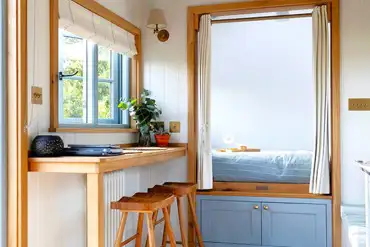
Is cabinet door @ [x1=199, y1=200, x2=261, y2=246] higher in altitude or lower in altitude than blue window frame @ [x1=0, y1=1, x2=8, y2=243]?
lower

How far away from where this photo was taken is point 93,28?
284 cm

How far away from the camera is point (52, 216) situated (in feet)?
7.85

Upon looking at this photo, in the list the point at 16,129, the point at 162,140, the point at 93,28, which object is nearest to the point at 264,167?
the point at 162,140

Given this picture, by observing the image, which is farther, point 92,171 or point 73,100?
point 73,100

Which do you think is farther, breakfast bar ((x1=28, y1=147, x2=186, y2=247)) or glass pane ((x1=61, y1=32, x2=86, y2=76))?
glass pane ((x1=61, y1=32, x2=86, y2=76))

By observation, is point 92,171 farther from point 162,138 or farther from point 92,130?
point 162,138

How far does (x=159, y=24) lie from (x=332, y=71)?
4.89 feet

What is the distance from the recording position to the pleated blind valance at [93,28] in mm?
2551

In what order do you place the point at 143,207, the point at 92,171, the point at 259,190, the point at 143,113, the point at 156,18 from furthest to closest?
the point at 259,190 → the point at 156,18 → the point at 143,113 → the point at 143,207 → the point at 92,171

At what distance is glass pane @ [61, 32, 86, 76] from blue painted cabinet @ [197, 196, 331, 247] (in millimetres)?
1541

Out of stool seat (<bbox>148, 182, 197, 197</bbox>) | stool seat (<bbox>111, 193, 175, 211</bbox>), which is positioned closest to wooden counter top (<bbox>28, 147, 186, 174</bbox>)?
stool seat (<bbox>111, 193, 175, 211</bbox>)

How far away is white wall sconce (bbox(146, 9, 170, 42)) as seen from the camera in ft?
11.7

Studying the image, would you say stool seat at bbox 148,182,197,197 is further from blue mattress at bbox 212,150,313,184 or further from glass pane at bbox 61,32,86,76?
glass pane at bbox 61,32,86,76

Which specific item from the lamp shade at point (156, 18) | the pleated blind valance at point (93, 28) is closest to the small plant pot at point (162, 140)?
the pleated blind valance at point (93, 28)
